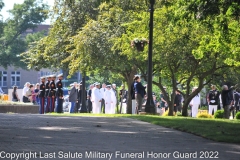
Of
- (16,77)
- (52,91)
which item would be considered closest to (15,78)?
(16,77)

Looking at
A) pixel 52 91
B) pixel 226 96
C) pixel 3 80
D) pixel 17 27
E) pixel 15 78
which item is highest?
pixel 17 27

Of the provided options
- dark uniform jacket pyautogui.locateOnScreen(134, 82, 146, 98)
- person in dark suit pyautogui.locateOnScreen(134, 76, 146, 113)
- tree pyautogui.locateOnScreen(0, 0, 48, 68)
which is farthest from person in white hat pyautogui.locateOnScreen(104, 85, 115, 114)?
tree pyautogui.locateOnScreen(0, 0, 48, 68)

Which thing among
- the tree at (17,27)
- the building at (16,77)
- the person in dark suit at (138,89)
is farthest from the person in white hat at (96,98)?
the building at (16,77)

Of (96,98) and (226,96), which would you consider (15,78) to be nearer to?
(96,98)

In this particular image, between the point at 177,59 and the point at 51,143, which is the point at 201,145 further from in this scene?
the point at 177,59

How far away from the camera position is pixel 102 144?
13312mm

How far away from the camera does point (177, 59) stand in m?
34.7

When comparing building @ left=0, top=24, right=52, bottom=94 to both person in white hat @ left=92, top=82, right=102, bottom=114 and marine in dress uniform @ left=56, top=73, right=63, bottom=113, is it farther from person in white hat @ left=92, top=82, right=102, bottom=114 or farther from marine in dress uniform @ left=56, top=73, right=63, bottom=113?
marine in dress uniform @ left=56, top=73, right=63, bottom=113

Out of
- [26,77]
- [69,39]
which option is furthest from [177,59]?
[26,77]

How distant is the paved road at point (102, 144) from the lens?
1165 cm

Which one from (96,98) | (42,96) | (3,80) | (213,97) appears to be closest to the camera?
(42,96)

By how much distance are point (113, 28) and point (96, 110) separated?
14.5 ft

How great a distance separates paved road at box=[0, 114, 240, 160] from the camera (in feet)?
38.2

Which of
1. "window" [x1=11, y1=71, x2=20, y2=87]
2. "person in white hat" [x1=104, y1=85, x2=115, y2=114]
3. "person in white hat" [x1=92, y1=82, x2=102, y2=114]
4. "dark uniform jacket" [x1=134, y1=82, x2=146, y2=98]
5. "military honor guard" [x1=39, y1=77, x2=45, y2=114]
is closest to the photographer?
"dark uniform jacket" [x1=134, y1=82, x2=146, y2=98]
